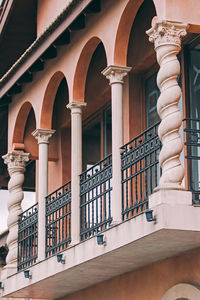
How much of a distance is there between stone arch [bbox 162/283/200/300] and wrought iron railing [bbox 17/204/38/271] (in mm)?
4025

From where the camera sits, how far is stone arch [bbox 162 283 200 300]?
11.7 metres

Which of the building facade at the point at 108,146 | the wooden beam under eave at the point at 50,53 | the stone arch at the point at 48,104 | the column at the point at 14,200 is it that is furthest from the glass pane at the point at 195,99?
the column at the point at 14,200

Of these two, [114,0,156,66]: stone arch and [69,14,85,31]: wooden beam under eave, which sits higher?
[69,14,85,31]: wooden beam under eave

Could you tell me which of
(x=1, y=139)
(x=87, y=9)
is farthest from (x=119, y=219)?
(x=1, y=139)

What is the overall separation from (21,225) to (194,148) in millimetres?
5212

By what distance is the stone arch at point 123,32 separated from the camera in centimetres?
1263

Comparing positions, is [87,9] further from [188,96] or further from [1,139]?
[1,139]

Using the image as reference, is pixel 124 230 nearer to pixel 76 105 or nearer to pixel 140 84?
pixel 76 105

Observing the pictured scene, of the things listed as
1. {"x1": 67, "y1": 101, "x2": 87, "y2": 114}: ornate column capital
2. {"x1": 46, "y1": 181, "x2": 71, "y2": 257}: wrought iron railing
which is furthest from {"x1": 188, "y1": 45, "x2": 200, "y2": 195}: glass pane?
{"x1": 46, "y1": 181, "x2": 71, "y2": 257}: wrought iron railing

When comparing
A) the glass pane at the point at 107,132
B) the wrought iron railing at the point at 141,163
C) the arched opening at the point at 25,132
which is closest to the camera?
the wrought iron railing at the point at 141,163

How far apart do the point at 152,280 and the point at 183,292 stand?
1.14m

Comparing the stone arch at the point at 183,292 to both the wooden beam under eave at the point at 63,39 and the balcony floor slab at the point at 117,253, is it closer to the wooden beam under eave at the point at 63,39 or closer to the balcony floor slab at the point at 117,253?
the balcony floor slab at the point at 117,253

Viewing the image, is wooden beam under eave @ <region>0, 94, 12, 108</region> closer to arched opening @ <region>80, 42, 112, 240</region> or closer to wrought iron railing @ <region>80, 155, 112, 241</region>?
arched opening @ <region>80, 42, 112, 240</region>

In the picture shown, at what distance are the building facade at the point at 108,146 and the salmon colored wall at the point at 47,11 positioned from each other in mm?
43
